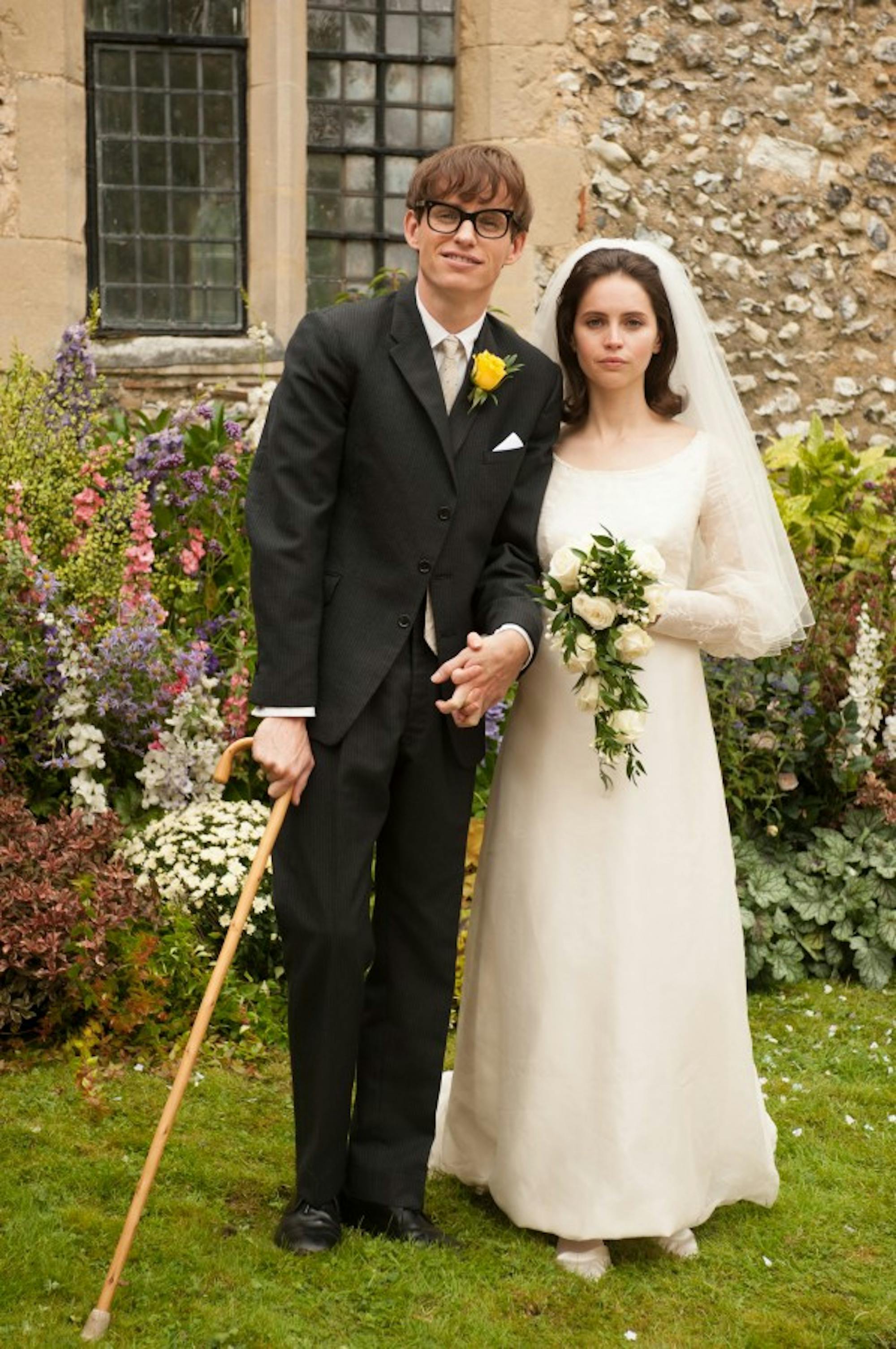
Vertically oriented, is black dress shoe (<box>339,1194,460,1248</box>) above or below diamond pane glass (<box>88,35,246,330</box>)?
below

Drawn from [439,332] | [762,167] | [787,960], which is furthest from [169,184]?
[439,332]

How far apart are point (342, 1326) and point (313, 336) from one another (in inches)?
74.5

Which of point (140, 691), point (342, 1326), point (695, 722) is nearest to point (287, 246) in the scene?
point (140, 691)

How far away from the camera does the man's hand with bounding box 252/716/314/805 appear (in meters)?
3.02

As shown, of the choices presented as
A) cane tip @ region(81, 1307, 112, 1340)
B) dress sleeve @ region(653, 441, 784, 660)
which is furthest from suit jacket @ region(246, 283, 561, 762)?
cane tip @ region(81, 1307, 112, 1340)

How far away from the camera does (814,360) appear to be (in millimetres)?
7676

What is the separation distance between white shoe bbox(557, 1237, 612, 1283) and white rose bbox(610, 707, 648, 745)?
3.48ft

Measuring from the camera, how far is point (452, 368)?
3.15 metres

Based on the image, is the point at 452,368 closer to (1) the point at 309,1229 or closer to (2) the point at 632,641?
(2) the point at 632,641

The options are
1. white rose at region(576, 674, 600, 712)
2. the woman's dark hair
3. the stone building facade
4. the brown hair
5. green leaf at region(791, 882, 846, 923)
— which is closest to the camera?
the brown hair

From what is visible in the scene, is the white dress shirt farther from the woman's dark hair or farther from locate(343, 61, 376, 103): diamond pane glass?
locate(343, 61, 376, 103): diamond pane glass

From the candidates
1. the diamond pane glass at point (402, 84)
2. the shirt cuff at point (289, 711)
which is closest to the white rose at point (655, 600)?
the shirt cuff at point (289, 711)

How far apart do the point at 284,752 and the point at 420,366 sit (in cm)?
80

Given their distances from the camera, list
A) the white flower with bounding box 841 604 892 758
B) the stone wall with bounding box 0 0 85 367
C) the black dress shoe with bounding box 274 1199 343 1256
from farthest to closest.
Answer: the stone wall with bounding box 0 0 85 367
the white flower with bounding box 841 604 892 758
the black dress shoe with bounding box 274 1199 343 1256
